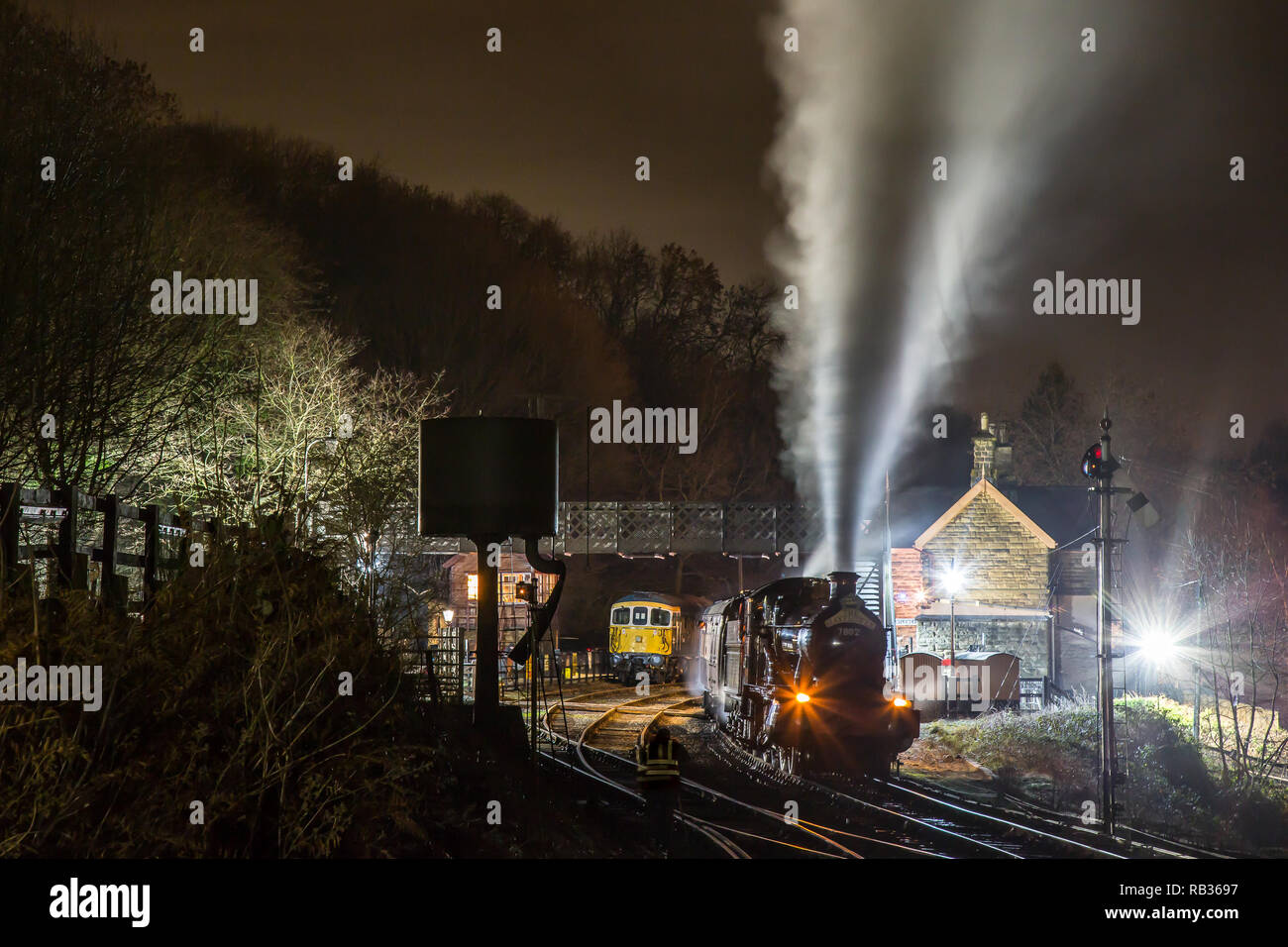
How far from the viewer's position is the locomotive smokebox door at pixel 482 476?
12.9 m

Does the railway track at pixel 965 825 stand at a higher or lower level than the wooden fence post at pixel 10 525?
lower

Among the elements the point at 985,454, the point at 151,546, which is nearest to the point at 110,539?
the point at 151,546

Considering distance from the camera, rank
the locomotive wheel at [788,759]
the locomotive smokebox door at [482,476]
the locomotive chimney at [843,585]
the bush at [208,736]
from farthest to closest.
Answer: the locomotive wheel at [788,759], the locomotive chimney at [843,585], the locomotive smokebox door at [482,476], the bush at [208,736]

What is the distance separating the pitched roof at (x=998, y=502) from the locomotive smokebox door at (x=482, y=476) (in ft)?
100

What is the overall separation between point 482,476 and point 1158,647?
28.9 m

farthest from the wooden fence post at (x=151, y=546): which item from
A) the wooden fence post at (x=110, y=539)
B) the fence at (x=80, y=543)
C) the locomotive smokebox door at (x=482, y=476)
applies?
the locomotive smokebox door at (x=482, y=476)

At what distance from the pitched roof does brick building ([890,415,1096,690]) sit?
34 millimetres

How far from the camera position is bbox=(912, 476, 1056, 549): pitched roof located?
41.7m

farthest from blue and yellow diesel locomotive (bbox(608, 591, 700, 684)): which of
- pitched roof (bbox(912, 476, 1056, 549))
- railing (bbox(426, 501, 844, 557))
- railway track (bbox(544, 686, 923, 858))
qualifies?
railway track (bbox(544, 686, 923, 858))

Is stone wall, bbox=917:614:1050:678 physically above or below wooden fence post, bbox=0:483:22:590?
below

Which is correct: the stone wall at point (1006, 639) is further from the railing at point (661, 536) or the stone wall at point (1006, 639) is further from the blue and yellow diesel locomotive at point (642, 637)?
the blue and yellow diesel locomotive at point (642, 637)

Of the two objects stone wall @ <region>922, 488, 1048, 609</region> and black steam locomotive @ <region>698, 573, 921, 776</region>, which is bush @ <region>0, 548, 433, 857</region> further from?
stone wall @ <region>922, 488, 1048, 609</region>
